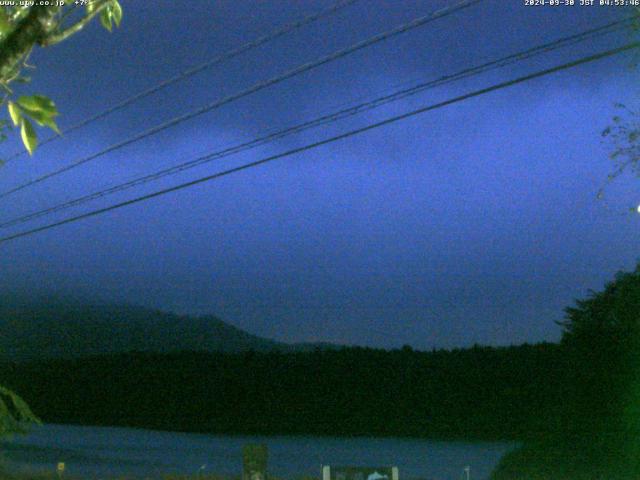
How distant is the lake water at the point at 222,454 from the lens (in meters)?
24.5

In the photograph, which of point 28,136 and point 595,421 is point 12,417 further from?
point 595,421

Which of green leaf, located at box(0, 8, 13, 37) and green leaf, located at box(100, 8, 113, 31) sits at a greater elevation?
green leaf, located at box(100, 8, 113, 31)

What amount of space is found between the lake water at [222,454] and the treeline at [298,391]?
287 cm

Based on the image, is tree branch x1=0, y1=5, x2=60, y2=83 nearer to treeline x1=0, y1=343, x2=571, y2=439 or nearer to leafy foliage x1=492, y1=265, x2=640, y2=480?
leafy foliage x1=492, y1=265, x2=640, y2=480

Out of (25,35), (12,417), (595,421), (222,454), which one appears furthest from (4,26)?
(222,454)

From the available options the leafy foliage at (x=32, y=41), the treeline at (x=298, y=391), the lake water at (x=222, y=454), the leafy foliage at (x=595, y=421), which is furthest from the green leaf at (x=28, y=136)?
the treeline at (x=298, y=391)

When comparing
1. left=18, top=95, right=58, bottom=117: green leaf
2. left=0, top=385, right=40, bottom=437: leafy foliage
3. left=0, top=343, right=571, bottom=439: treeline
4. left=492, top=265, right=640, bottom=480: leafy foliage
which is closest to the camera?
left=18, top=95, right=58, bottom=117: green leaf

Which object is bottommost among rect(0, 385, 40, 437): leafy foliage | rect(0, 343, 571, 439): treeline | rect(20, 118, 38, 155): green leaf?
rect(0, 385, 40, 437): leafy foliage

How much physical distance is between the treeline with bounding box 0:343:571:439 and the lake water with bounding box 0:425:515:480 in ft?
9.40

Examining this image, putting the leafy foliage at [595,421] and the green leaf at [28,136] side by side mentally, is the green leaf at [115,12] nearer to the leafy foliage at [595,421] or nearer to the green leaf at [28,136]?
the green leaf at [28,136]

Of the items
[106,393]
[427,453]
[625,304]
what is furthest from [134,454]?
[106,393]

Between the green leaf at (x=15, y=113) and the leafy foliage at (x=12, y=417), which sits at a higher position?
the green leaf at (x=15, y=113)

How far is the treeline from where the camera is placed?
136ft

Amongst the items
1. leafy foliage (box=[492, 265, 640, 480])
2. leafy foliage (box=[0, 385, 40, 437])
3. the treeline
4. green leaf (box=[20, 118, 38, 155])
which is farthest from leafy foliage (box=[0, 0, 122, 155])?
the treeline
